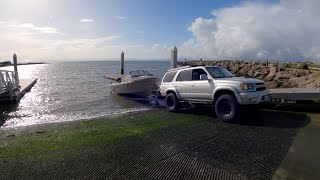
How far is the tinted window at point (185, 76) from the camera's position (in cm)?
1220

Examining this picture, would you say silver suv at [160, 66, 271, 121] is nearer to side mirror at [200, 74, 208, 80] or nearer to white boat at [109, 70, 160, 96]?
side mirror at [200, 74, 208, 80]

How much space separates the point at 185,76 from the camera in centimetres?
1244

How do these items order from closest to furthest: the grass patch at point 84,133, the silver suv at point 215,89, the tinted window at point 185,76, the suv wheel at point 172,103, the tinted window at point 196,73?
the grass patch at point 84,133 < the silver suv at point 215,89 < the tinted window at point 196,73 < the tinted window at point 185,76 < the suv wheel at point 172,103

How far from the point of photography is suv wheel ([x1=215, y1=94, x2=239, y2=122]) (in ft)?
32.4

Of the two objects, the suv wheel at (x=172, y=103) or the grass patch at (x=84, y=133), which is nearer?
the grass patch at (x=84, y=133)

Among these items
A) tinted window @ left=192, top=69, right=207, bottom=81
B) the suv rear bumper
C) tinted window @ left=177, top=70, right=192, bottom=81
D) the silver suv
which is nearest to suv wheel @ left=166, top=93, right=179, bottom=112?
the silver suv

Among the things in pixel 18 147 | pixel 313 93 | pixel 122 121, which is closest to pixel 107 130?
pixel 122 121

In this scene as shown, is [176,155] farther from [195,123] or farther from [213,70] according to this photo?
[213,70]

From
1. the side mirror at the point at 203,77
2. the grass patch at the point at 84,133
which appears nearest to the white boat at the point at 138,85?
the grass patch at the point at 84,133

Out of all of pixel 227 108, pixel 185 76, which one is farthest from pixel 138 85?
pixel 227 108

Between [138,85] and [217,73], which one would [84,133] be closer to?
[217,73]

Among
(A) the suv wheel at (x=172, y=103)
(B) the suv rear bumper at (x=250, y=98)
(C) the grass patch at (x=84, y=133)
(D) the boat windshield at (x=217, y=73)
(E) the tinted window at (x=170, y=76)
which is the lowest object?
(C) the grass patch at (x=84, y=133)

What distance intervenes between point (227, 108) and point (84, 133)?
519cm

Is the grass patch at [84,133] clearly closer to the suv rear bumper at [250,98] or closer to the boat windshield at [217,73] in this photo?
the boat windshield at [217,73]
